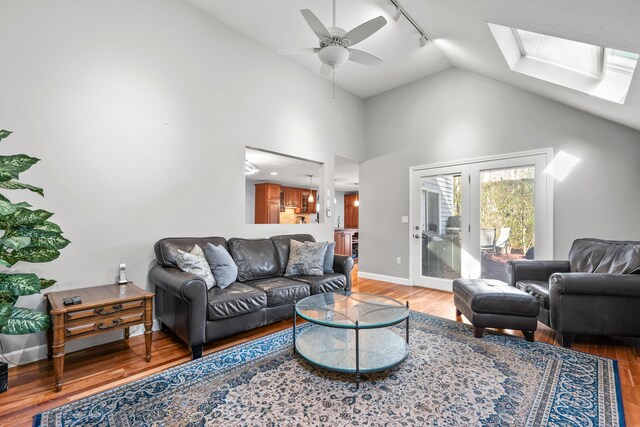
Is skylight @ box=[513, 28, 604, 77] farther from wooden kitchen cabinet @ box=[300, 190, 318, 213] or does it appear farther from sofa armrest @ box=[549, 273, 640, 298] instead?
wooden kitchen cabinet @ box=[300, 190, 318, 213]

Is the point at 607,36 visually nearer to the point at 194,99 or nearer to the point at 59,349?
the point at 194,99

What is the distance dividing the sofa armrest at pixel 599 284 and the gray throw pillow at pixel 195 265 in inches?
125

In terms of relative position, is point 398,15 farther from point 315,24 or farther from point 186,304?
point 186,304

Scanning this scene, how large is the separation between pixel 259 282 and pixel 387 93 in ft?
13.9

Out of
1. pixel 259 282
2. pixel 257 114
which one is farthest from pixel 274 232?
pixel 257 114

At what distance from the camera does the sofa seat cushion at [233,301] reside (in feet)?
8.23

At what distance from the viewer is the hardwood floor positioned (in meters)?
1.83

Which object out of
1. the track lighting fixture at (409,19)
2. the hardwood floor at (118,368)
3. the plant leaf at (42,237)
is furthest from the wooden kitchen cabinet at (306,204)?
the plant leaf at (42,237)

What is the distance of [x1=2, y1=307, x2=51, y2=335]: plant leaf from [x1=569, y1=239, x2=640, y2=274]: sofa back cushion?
14.8ft

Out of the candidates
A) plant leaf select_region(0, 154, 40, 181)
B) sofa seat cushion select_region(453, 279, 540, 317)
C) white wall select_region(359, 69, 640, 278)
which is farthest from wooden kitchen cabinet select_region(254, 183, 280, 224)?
plant leaf select_region(0, 154, 40, 181)

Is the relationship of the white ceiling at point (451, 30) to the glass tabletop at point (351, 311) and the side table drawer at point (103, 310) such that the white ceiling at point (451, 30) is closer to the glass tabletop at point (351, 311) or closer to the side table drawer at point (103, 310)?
the glass tabletop at point (351, 311)

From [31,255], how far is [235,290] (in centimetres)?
147

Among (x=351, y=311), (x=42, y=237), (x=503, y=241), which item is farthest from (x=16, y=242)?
(x=503, y=241)

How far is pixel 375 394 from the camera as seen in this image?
1878 millimetres
